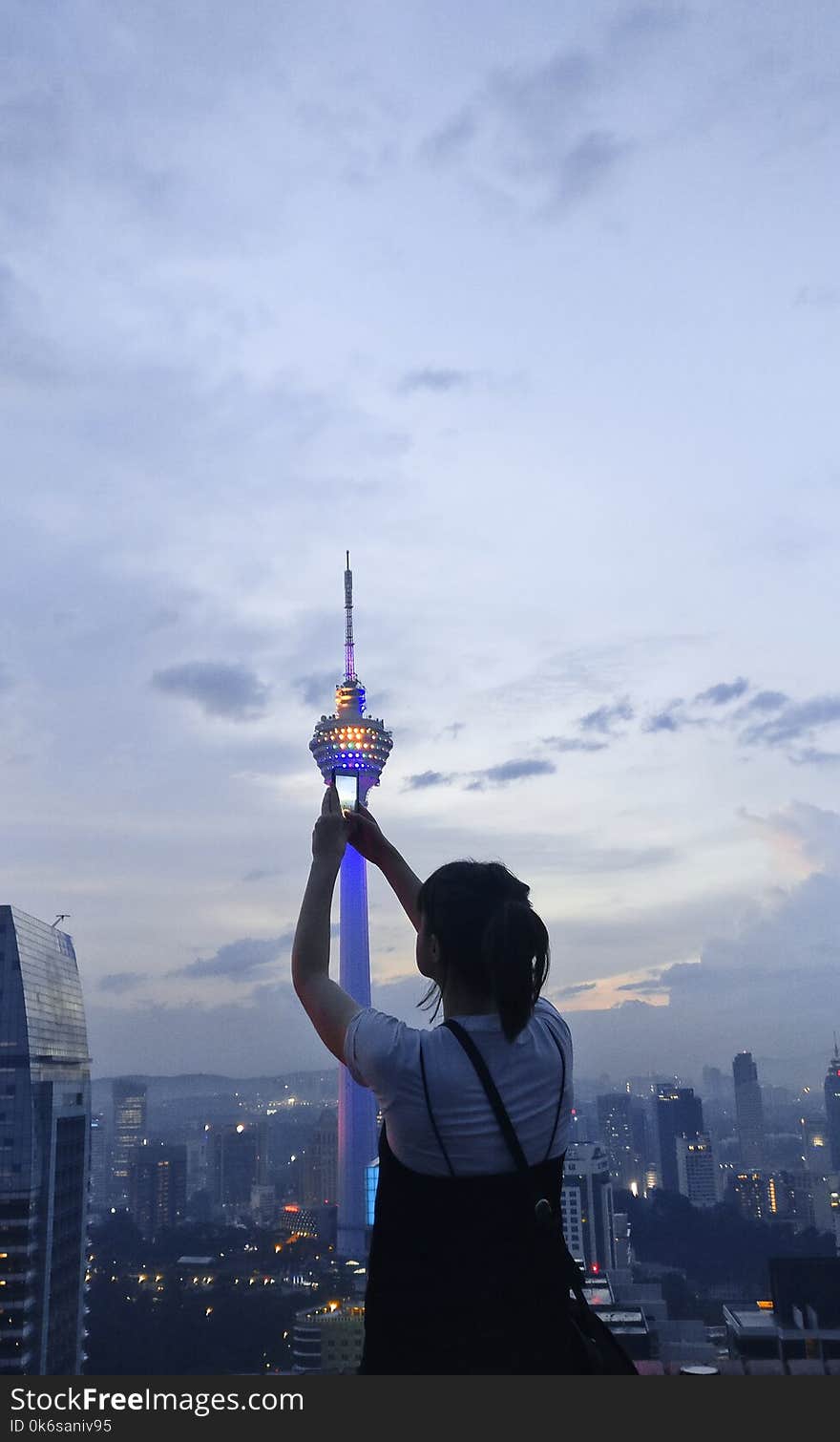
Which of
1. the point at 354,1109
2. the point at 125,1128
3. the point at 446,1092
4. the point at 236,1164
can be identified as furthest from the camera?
the point at 125,1128

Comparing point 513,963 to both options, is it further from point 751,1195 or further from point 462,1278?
point 751,1195

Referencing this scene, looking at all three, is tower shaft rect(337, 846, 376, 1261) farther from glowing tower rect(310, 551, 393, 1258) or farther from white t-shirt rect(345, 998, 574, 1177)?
white t-shirt rect(345, 998, 574, 1177)

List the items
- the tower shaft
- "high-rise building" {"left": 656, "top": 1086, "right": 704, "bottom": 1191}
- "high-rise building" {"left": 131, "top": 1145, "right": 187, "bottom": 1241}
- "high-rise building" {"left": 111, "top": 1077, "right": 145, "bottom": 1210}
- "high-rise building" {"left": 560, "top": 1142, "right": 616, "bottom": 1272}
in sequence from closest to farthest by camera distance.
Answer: "high-rise building" {"left": 560, "top": 1142, "right": 616, "bottom": 1272}
the tower shaft
"high-rise building" {"left": 131, "top": 1145, "right": 187, "bottom": 1241}
"high-rise building" {"left": 111, "top": 1077, "right": 145, "bottom": 1210}
"high-rise building" {"left": 656, "top": 1086, "right": 704, "bottom": 1191}

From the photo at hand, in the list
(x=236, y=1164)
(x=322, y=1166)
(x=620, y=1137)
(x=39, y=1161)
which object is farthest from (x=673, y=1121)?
(x=39, y=1161)

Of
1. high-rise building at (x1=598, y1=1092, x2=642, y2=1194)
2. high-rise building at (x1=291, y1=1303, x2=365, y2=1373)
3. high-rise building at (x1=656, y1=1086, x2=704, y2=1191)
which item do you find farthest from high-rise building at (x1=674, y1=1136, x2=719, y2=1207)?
high-rise building at (x1=291, y1=1303, x2=365, y2=1373)

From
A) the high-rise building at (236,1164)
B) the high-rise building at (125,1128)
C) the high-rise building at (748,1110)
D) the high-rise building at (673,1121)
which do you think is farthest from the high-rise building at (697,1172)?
the high-rise building at (125,1128)

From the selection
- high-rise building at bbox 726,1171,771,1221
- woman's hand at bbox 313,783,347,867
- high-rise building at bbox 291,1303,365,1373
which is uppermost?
woman's hand at bbox 313,783,347,867

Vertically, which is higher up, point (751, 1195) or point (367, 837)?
point (367, 837)
